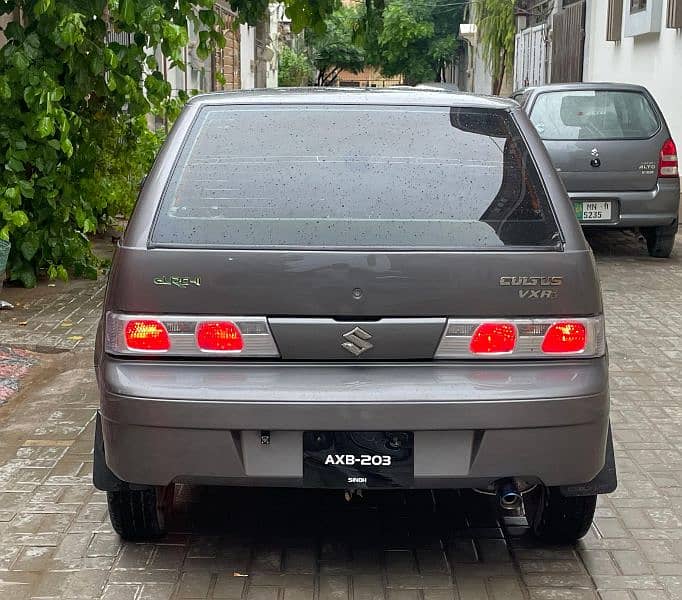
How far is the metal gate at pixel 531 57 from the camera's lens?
89.2 ft

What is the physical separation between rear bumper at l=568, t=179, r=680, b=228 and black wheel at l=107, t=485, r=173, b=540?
307 inches

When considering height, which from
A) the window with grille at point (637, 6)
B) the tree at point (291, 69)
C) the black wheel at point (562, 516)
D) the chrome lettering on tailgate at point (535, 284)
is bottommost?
the tree at point (291, 69)

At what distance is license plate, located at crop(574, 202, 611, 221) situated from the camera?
37.1ft

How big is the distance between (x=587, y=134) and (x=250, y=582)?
843 centimetres

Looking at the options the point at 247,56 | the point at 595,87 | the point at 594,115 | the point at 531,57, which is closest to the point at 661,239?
the point at 594,115

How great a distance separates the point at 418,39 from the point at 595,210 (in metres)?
36.8

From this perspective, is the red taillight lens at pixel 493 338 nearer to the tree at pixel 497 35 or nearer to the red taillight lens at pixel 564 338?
the red taillight lens at pixel 564 338

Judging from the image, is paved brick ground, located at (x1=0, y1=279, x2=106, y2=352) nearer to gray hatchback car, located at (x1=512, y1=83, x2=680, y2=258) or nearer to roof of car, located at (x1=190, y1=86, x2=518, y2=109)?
roof of car, located at (x1=190, y1=86, x2=518, y2=109)

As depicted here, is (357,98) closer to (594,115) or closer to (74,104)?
(74,104)

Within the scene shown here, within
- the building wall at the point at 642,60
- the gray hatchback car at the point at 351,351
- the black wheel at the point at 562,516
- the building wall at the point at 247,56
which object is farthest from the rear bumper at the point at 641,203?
the building wall at the point at 247,56

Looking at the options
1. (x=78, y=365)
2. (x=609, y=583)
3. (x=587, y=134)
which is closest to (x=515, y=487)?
(x=609, y=583)

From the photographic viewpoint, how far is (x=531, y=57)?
28953 millimetres

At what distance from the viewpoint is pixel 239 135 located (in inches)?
164

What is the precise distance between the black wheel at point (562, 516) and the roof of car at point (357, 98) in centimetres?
143
